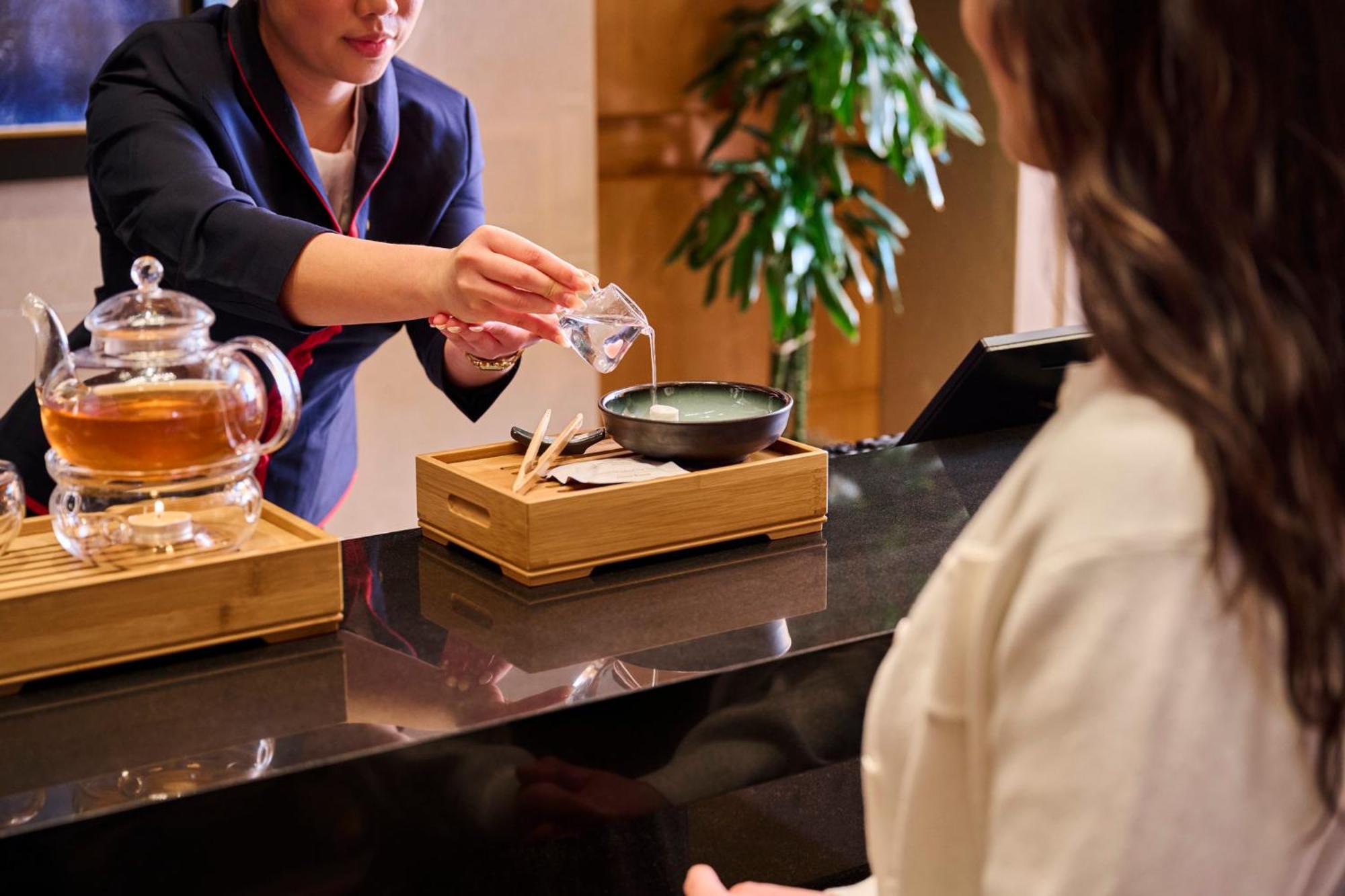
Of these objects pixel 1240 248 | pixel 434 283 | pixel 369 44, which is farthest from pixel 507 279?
pixel 1240 248

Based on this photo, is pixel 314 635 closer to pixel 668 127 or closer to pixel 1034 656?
pixel 1034 656

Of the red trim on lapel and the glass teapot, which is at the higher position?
the red trim on lapel

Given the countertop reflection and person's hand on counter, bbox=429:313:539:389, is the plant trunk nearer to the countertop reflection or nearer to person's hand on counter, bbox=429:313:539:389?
person's hand on counter, bbox=429:313:539:389

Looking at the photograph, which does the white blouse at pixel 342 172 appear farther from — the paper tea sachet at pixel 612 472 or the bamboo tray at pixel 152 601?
the bamboo tray at pixel 152 601

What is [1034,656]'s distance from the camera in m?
0.75

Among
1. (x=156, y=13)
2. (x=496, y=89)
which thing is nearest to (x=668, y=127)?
(x=496, y=89)

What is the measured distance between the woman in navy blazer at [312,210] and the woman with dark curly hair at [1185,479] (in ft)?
2.86

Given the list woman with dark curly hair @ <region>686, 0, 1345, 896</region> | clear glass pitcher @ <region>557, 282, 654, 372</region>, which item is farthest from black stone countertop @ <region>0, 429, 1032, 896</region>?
woman with dark curly hair @ <region>686, 0, 1345, 896</region>

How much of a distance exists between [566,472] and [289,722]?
484 millimetres

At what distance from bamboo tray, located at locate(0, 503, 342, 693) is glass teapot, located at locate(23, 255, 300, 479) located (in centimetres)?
9

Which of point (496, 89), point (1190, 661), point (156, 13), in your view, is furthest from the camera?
point (496, 89)

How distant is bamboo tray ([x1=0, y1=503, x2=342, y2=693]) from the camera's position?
122 centimetres

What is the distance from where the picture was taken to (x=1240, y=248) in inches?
28.9

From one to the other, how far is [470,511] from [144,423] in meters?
0.43
